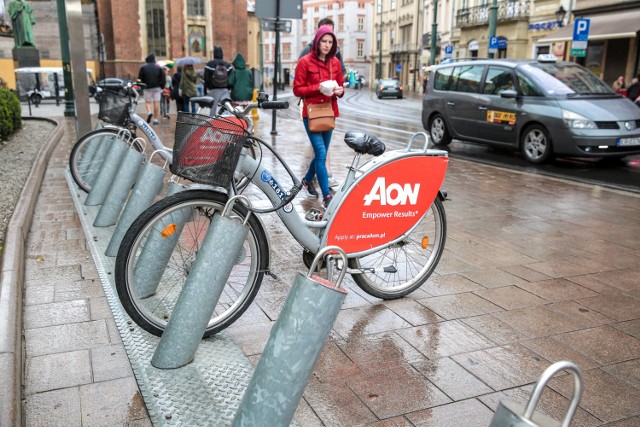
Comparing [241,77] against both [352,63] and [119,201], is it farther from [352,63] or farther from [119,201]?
[352,63]

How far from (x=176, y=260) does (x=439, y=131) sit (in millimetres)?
10158

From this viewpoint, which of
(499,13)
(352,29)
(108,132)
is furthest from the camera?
(352,29)

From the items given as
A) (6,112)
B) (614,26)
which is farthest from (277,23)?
(614,26)

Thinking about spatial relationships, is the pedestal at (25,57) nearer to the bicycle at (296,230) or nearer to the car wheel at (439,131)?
the car wheel at (439,131)

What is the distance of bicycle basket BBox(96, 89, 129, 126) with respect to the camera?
6504mm

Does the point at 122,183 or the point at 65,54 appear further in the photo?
the point at 65,54

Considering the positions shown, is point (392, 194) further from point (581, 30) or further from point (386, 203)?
point (581, 30)

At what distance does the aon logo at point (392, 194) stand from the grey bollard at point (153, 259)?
3.74 feet

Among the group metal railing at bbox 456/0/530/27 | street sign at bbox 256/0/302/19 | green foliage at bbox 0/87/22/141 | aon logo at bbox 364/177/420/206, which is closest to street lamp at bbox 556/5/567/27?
metal railing at bbox 456/0/530/27

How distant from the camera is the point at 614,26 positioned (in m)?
26.3

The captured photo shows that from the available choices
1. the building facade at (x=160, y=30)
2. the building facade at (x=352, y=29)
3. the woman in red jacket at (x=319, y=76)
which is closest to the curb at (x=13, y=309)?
the woman in red jacket at (x=319, y=76)

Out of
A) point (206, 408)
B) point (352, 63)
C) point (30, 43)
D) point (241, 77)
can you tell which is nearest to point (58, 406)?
point (206, 408)

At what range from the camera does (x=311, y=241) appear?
3811 millimetres

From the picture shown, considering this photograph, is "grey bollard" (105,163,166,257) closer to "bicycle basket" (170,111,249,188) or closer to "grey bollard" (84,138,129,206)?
"bicycle basket" (170,111,249,188)
